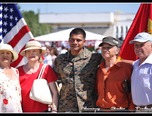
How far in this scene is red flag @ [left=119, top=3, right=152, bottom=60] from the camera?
657 centimetres

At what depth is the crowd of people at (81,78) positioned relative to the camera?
5281 mm

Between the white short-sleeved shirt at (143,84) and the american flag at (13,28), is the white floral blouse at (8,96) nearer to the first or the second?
the white short-sleeved shirt at (143,84)

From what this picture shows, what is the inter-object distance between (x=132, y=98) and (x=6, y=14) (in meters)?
3.37

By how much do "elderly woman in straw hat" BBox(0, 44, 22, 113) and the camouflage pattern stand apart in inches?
23.9

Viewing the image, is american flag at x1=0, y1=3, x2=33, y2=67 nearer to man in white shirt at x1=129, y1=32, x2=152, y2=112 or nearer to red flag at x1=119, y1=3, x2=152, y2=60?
red flag at x1=119, y1=3, x2=152, y2=60

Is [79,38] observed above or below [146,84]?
above

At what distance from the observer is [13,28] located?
7551 millimetres

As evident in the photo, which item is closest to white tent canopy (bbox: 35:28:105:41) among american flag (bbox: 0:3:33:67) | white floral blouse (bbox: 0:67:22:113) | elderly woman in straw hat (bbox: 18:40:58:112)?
american flag (bbox: 0:3:33:67)

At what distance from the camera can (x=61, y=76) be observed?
5625 mm

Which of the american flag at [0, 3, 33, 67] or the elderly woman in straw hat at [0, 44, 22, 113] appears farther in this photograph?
the american flag at [0, 3, 33, 67]

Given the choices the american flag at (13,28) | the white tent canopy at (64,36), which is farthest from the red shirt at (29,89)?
the white tent canopy at (64,36)

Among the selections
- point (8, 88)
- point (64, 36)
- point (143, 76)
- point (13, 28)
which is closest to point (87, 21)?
point (64, 36)

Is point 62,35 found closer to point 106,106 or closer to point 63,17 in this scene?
point 106,106

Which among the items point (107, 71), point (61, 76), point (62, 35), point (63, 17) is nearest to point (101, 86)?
point (107, 71)
